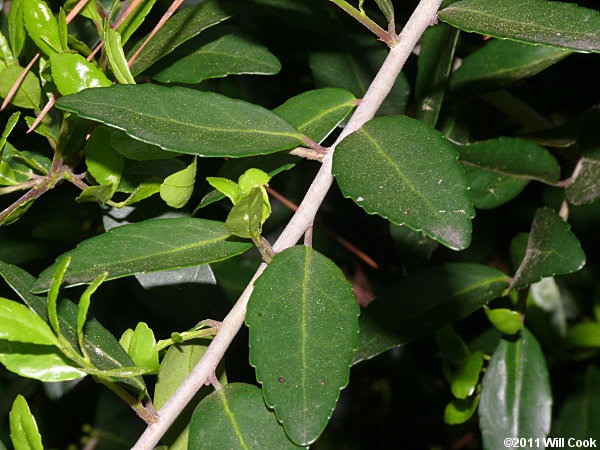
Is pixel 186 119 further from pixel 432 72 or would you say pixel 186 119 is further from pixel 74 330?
pixel 432 72

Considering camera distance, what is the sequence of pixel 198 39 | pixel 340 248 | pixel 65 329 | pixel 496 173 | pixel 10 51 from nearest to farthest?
pixel 65 329 → pixel 10 51 → pixel 198 39 → pixel 496 173 → pixel 340 248

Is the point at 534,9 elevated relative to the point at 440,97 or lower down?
elevated

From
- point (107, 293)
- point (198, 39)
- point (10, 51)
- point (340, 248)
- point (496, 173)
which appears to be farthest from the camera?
point (340, 248)

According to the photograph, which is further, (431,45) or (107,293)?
(107,293)

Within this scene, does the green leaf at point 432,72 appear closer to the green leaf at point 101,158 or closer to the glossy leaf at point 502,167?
the glossy leaf at point 502,167

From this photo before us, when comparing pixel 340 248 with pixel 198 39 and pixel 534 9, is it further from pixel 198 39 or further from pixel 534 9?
pixel 534 9

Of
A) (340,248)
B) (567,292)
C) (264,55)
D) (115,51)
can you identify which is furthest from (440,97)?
(567,292)
